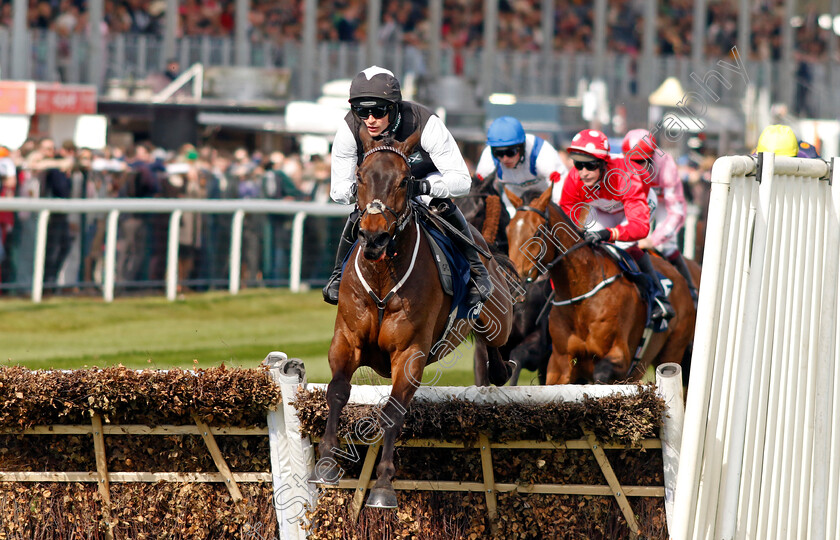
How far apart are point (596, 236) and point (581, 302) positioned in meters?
0.38

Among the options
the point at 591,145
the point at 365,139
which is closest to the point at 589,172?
the point at 591,145

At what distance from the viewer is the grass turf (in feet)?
28.8

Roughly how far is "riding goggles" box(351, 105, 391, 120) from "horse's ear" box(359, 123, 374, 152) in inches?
Answer: 2.1

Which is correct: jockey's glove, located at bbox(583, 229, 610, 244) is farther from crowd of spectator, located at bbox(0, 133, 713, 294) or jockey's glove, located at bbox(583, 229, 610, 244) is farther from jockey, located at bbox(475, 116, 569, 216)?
crowd of spectator, located at bbox(0, 133, 713, 294)

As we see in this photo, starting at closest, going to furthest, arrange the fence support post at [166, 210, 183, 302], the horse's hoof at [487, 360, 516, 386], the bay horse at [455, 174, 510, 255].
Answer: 1. the horse's hoof at [487, 360, 516, 386]
2. the bay horse at [455, 174, 510, 255]
3. the fence support post at [166, 210, 183, 302]

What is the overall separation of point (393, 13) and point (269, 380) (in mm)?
18731

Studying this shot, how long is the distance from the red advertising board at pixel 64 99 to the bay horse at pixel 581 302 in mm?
9495

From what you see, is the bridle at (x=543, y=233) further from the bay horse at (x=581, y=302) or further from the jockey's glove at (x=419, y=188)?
the jockey's glove at (x=419, y=188)

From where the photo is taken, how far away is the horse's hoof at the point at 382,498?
14.2 ft

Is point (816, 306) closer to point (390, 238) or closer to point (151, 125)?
point (390, 238)

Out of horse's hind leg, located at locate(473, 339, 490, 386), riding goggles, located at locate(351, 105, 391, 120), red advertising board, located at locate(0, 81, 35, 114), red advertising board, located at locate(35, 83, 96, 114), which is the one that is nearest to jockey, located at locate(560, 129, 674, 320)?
horse's hind leg, located at locate(473, 339, 490, 386)

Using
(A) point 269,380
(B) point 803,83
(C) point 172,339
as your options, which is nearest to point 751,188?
(A) point 269,380

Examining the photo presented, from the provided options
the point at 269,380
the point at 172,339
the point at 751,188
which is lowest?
the point at 172,339

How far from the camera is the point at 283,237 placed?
12.1 metres
